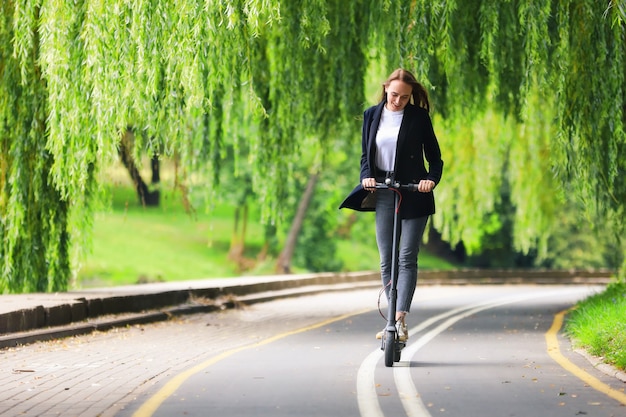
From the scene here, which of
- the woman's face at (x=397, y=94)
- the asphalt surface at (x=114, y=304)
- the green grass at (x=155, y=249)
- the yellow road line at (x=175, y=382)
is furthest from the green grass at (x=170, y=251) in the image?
the woman's face at (x=397, y=94)

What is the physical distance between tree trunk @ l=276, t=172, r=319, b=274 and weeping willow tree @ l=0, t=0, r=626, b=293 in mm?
22697

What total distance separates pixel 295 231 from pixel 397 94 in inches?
1278

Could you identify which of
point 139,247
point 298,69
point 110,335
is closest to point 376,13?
point 298,69

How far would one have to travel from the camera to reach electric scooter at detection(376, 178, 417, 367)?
918 cm

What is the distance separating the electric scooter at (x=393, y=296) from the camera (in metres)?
9.18

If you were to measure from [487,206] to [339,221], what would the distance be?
20.9m

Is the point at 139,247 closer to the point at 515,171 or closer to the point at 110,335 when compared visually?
the point at 515,171

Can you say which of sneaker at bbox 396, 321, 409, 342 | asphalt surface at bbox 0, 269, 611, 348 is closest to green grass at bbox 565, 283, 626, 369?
sneaker at bbox 396, 321, 409, 342

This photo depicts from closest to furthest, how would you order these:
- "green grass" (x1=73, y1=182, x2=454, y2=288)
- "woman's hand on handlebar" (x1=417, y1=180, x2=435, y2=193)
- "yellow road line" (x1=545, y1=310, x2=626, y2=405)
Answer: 1. "yellow road line" (x1=545, y1=310, x2=626, y2=405)
2. "woman's hand on handlebar" (x1=417, y1=180, x2=435, y2=193)
3. "green grass" (x1=73, y1=182, x2=454, y2=288)

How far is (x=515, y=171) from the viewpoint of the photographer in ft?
79.1

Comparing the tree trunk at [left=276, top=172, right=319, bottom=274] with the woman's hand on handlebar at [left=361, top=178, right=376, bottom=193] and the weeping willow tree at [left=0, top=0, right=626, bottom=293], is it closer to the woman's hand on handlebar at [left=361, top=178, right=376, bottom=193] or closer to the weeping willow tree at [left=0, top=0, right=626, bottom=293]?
the weeping willow tree at [left=0, top=0, right=626, bottom=293]

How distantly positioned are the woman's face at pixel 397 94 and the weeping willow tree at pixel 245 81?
2.71 m

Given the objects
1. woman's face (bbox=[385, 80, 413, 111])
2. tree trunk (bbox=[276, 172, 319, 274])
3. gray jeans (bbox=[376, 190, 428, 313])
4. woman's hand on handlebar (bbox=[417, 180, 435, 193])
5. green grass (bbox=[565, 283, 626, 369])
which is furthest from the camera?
tree trunk (bbox=[276, 172, 319, 274])

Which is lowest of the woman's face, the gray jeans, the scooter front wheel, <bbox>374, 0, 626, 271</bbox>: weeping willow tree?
the scooter front wheel
